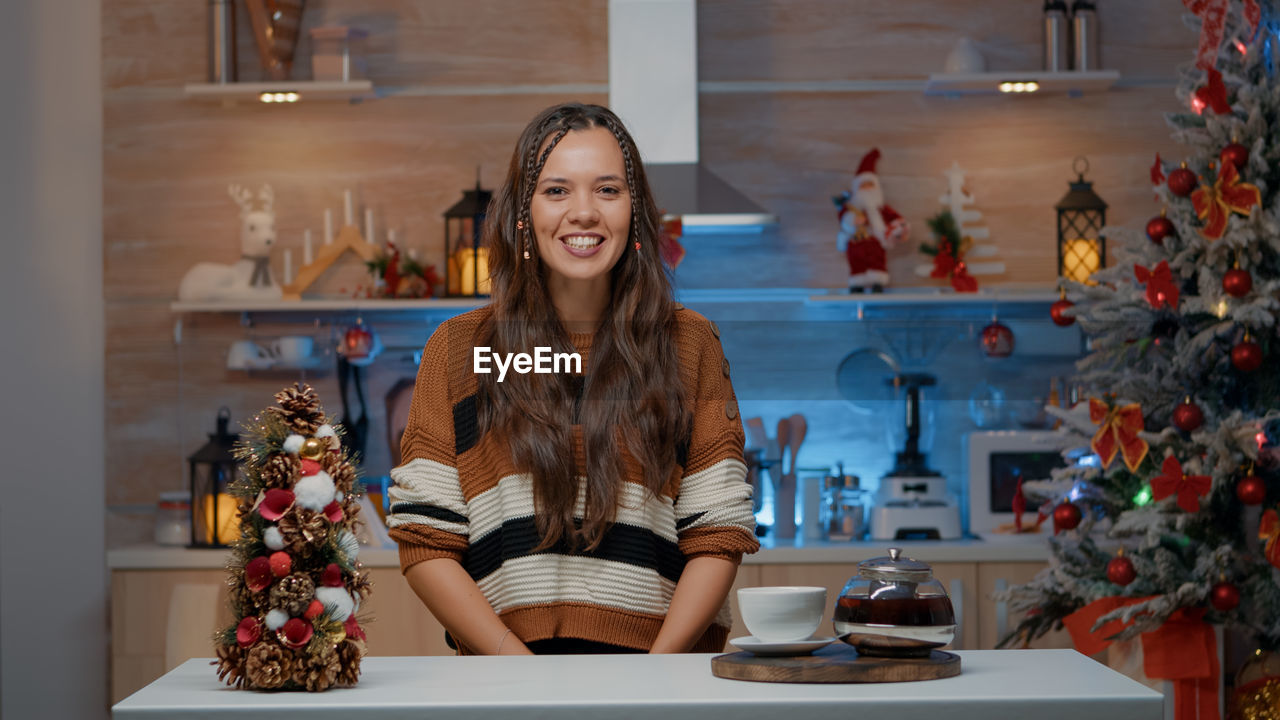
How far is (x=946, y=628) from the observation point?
1.16 m

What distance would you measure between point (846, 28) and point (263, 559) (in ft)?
8.99

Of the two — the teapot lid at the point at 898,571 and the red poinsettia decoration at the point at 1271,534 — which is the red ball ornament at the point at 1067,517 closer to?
the red poinsettia decoration at the point at 1271,534

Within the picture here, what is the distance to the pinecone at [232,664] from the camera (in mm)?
1092

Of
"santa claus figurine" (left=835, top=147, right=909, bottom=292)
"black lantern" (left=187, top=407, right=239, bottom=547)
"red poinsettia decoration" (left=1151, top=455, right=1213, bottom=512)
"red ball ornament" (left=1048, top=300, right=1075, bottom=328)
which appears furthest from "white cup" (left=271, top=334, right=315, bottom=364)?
"red poinsettia decoration" (left=1151, top=455, right=1213, bottom=512)

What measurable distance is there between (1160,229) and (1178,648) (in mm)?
813

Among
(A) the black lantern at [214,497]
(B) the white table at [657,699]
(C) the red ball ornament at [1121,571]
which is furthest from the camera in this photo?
(A) the black lantern at [214,497]

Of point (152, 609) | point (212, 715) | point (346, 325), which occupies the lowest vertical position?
point (152, 609)

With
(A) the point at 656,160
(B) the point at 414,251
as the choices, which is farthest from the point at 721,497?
(B) the point at 414,251

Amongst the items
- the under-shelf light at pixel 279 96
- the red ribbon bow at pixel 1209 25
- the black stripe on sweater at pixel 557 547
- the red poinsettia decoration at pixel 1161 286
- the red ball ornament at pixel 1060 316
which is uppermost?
the under-shelf light at pixel 279 96

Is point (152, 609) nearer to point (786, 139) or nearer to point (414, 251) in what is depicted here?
point (414, 251)

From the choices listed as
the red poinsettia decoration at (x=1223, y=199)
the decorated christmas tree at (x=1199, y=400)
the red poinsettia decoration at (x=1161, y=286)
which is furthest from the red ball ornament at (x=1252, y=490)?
the red poinsettia decoration at (x=1223, y=199)

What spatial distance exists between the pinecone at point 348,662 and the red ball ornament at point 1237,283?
1.84 m

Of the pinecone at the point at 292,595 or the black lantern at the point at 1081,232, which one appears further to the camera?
the black lantern at the point at 1081,232

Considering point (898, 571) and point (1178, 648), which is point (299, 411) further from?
point (1178, 648)
